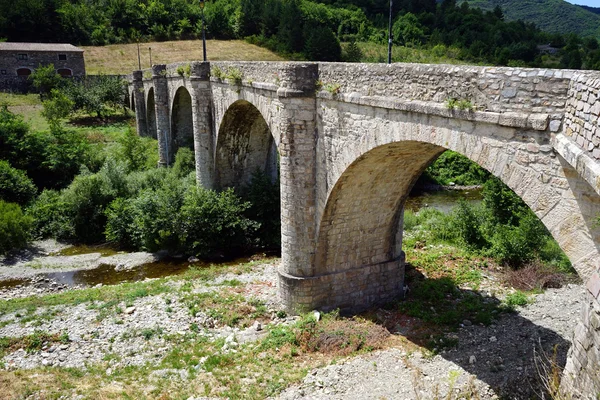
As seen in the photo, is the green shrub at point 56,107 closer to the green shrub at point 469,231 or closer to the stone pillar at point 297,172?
the stone pillar at point 297,172

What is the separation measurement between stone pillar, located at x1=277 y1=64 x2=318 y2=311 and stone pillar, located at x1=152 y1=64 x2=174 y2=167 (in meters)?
16.6

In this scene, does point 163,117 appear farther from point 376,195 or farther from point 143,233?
point 376,195

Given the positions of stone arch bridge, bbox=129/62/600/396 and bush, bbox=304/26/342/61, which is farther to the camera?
bush, bbox=304/26/342/61

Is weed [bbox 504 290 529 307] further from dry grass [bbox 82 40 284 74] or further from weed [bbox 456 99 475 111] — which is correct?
dry grass [bbox 82 40 284 74]

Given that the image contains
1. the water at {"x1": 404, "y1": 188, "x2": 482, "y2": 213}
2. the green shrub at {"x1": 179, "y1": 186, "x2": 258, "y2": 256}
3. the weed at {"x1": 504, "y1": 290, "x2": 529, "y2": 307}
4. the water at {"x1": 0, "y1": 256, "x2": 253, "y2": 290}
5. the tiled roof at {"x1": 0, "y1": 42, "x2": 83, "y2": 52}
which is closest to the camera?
the weed at {"x1": 504, "y1": 290, "x2": 529, "y2": 307}

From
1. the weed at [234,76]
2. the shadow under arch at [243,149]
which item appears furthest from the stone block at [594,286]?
the shadow under arch at [243,149]

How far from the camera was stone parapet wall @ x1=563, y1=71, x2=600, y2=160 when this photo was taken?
4.62 meters

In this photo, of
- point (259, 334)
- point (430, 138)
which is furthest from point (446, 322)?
point (430, 138)

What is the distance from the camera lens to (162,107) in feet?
86.9

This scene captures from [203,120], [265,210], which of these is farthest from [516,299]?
[203,120]

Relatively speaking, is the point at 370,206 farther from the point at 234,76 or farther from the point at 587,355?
the point at 587,355

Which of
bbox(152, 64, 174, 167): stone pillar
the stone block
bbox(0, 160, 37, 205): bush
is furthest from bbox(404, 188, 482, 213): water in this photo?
the stone block

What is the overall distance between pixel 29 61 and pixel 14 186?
3240cm

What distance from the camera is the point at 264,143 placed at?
2073 cm
